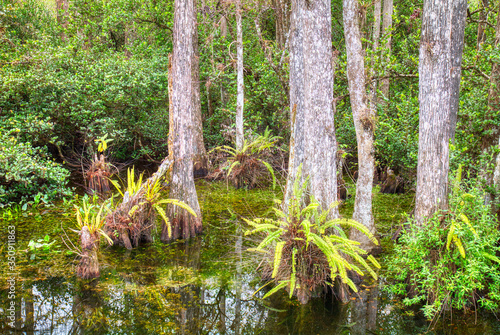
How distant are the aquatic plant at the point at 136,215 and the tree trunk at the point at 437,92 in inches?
140

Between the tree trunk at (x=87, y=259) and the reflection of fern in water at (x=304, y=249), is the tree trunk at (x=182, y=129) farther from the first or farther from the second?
the reflection of fern in water at (x=304, y=249)

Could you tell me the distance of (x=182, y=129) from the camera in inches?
269

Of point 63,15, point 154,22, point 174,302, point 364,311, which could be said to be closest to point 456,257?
point 364,311

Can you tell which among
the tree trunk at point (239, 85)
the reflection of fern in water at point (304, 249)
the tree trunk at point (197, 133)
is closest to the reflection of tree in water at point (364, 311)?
the reflection of fern in water at point (304, 249)

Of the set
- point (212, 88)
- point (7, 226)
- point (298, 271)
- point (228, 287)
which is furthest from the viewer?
point (212, 88)

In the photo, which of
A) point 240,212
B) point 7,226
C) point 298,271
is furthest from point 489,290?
point 7,226

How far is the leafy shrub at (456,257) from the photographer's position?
3930mm

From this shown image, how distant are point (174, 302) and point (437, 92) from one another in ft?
13.5

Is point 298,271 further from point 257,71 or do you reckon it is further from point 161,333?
point 257,71

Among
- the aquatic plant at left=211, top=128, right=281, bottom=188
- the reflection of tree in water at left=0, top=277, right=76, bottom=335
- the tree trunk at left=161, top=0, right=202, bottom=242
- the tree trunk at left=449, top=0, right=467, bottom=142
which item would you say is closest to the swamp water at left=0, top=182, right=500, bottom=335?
the reflection of tree in water at left=0, top=277, right=76, bottom=335

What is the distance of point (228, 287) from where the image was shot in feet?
16.4

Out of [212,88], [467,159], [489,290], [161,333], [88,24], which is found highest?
[88,24]

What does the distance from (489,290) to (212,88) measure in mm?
10952

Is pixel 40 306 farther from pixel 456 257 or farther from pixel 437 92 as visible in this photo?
pixel 437 92
